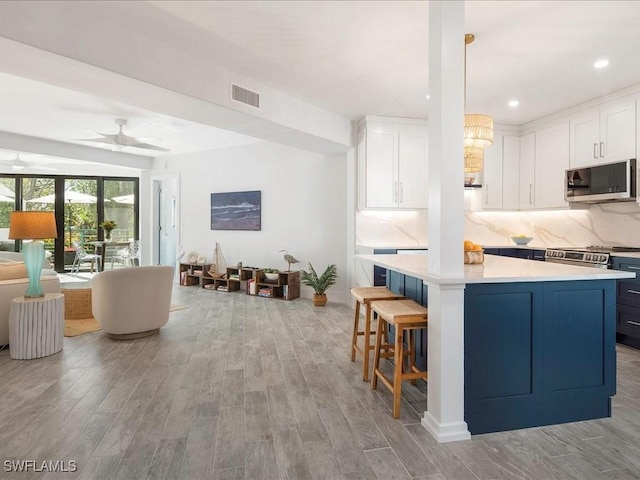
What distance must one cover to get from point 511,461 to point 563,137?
426 cm

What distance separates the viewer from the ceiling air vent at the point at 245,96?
11.6 ft

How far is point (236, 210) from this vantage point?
6.84 m

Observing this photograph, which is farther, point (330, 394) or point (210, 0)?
point (330, 394)

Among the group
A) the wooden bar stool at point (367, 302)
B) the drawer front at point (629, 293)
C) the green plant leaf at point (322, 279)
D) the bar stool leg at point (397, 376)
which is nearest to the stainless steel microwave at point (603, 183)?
the drawer front at point (629, 293)

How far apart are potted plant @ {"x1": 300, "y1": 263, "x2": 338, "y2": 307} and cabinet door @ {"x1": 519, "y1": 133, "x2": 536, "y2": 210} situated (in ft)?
9.50

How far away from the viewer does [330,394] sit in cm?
259

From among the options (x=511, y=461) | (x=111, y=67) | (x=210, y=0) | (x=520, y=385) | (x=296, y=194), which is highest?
(x=210, y=0)

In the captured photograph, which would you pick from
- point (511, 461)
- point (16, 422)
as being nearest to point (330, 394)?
point (511, 461)

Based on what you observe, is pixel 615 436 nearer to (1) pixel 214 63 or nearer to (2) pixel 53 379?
(2) pixel 53 379

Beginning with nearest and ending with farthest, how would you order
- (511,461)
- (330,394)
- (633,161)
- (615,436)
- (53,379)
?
(511,461), (615,436), (330,394), (53,379), (633,161)

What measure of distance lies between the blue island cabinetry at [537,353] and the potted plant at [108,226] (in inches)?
329

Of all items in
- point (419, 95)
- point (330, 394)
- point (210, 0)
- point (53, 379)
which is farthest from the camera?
point (419, 95)

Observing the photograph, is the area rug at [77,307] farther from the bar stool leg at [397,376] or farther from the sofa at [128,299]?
the bar stool leg at [397,376]

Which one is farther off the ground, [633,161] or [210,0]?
[210,0]
